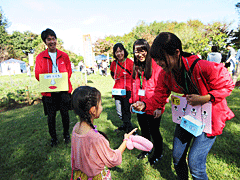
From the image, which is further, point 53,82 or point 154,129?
point 53,82

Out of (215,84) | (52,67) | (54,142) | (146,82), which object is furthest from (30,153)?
(215,84)

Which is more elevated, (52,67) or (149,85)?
(52,67)

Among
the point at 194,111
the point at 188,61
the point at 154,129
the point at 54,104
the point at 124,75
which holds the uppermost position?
the point at 188,61

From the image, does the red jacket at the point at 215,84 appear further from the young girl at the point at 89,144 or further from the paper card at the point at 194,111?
the young girl at the point at 89,144

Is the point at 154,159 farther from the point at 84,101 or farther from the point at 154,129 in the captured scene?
the point at 84,101

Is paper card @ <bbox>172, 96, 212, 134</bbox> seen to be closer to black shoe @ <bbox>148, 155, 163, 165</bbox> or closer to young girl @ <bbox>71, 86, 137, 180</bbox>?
young girl @ <bbox>71, 86, 137, 180</bbox>

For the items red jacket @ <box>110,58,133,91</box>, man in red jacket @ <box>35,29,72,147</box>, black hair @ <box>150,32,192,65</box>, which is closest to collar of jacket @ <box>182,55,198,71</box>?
black hair @ <box>150,32,192,65</box>

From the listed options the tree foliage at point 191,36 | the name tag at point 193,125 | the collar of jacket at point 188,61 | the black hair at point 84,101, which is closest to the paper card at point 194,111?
the name tag at point 193,125

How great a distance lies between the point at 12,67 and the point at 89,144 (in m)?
37.1

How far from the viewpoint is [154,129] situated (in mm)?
2496

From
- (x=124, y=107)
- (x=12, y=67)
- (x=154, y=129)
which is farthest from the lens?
(x=12, y=67)

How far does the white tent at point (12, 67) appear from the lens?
99.3ft

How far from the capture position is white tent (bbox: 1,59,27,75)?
3028 centimetres

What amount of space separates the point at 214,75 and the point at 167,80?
0.56 meters
